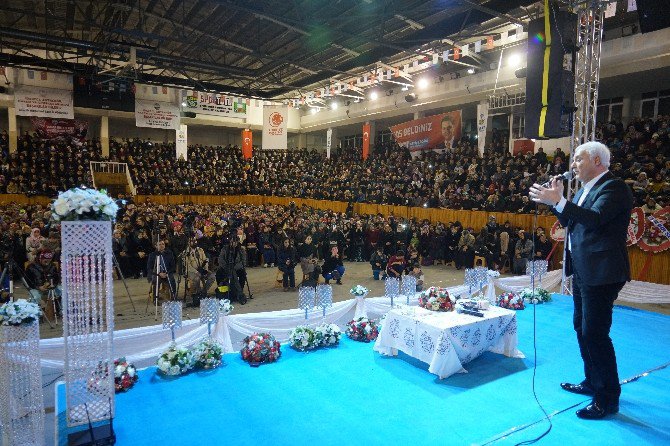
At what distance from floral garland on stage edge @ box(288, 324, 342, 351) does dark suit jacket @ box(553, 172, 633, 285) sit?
290cm

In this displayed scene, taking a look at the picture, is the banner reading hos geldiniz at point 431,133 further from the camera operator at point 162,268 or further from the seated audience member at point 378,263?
the camera operator at point 162,268

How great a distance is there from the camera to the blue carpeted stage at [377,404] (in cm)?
308

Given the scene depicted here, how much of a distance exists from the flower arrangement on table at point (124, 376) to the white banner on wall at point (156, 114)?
15720 mm

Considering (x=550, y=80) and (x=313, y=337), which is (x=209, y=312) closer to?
(x=313, y=337)

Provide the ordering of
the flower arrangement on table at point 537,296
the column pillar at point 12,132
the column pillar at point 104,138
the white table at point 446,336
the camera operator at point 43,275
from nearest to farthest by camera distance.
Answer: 1. the white table at point 446,336
2. the camera operator at point 43,275
3. the flower arrangement on table at point 537,296
4. the column pillar at point 12,132
5. the column pillar at point 104,138

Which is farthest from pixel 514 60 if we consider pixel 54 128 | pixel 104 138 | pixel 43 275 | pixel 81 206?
pixel 104 138

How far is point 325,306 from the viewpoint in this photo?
5594 millimetres

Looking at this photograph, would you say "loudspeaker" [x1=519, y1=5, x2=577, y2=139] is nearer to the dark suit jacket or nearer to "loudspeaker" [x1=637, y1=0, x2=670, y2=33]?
"loudspeaker" [x1=637, y1=0, x2=670, y2=33]

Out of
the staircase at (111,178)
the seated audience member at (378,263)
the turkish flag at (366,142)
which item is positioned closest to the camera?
the seated audience member at (378,263)

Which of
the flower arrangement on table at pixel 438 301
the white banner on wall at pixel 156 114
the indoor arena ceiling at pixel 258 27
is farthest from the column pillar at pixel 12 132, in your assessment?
the flower arrangement on table at pixel 438 301

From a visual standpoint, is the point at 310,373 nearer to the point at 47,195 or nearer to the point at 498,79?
the point at 498,79

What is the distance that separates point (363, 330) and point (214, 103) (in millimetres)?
16215

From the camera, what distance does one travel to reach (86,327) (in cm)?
326

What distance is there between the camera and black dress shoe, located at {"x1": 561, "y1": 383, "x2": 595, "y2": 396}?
3.64 metres
